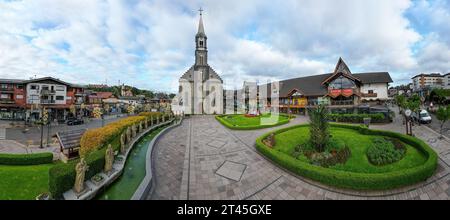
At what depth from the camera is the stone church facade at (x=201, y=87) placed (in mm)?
47656

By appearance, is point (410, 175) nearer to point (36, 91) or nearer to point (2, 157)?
point (2, 157)

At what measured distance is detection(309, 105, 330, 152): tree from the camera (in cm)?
1205

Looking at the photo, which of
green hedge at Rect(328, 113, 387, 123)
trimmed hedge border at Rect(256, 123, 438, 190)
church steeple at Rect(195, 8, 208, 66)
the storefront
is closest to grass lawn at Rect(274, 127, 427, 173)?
trimmed hedge border at Rect(256, 123, 438, 190)

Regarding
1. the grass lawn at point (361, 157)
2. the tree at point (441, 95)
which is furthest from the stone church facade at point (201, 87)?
the tree at point (441, 95)

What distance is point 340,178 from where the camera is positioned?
7.86 m

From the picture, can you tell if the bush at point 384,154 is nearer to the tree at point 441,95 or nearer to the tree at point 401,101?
the tree at point 401,101

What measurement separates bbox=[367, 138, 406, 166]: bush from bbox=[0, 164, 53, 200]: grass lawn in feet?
59.2

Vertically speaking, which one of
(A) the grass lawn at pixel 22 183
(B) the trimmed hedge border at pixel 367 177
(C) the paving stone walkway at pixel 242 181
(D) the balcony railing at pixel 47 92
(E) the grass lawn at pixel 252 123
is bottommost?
(A) the grass lawn at pixel 22 183

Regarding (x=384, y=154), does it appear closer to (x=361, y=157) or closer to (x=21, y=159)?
(x=361, y=157)

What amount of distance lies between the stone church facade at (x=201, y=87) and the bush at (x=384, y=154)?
3882 centimetres

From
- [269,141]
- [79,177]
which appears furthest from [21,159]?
[269,141]

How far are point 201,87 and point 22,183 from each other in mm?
40697
